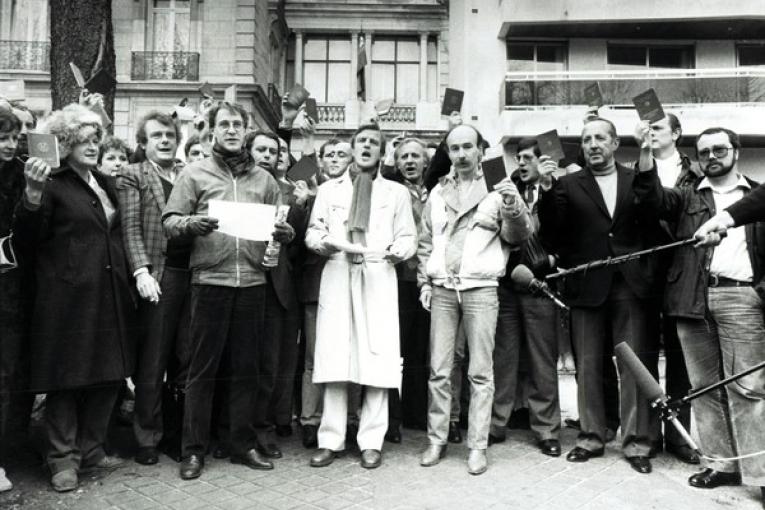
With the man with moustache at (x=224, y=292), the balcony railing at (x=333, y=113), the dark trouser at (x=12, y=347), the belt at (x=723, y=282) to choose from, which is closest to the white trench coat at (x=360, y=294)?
the man with moustache at (x=224, y=292)

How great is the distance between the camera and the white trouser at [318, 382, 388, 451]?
4.46 metres

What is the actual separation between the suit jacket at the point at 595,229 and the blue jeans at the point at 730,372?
0.50 metres

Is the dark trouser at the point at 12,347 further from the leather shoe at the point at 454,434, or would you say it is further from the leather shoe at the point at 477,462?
the leather shoe at the point at 454,434

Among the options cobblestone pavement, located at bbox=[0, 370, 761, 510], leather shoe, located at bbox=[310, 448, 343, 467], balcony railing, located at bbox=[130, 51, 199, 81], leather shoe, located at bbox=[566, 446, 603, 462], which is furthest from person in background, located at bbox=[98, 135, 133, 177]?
balcony railing, located at bbox=[130, 51, 199, 81]

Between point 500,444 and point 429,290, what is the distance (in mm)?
1371

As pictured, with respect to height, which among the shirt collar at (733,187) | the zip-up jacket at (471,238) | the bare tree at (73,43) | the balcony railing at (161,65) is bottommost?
the zip-up jacket at (471,238)

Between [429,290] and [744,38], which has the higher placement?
[744,38]

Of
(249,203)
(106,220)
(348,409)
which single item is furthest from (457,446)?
(106,220)

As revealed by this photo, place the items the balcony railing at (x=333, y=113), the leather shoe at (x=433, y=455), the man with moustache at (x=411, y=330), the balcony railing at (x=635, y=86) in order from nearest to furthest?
the leather shoe at (x=433, y=455) → the man with moustache at (x=411, y=330) → the balcony railing at (x=635, y=86) → the balcony railing at (x=333, y=113)

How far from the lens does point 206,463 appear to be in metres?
4.37

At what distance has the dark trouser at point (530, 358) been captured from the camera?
4.90 m

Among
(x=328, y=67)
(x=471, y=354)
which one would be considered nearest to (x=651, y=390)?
(x=471, y=354)

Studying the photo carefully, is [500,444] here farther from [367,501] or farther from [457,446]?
[367,501]

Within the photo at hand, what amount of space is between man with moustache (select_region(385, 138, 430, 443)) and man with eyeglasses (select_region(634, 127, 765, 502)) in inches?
72.8
